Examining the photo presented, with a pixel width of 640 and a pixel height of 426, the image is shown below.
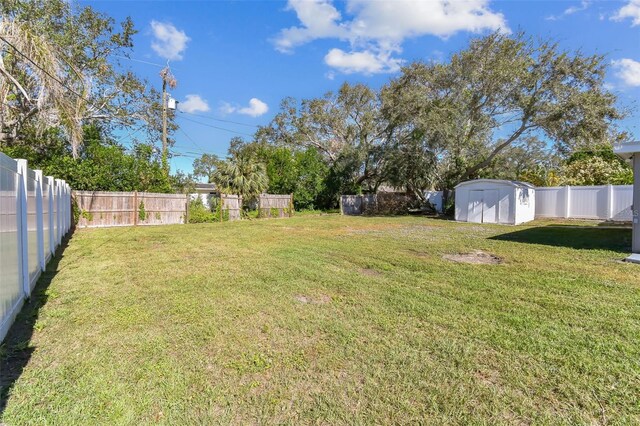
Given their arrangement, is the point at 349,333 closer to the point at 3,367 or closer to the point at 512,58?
the point at 3,367

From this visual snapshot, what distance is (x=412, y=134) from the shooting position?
20.9 m

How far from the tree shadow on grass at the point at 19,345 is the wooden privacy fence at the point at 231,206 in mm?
13493

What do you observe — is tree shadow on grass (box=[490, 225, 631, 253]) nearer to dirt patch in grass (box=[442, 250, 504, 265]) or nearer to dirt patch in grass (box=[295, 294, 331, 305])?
dirt patch in grass (box=[442, 250, 504, 265])

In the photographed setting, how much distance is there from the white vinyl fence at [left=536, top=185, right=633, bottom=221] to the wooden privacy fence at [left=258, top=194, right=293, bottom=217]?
14.5m

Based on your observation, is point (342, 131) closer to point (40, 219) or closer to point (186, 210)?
point (186, 210)

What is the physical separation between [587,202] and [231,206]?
1834 centimetres

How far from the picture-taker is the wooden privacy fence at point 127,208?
44.2ft

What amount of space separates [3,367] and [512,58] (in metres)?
21.7

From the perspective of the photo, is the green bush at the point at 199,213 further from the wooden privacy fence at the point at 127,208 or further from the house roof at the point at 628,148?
the house roof at the point at 628,148

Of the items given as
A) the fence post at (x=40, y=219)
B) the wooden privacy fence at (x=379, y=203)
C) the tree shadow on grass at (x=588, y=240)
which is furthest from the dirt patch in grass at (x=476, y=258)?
the wooden privacy fence at (x=379, y=203)

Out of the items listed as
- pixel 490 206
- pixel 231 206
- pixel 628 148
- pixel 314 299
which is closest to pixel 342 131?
pixel 231 206

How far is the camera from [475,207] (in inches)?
698

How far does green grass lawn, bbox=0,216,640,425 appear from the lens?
2.13 m

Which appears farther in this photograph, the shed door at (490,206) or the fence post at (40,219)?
the shed door at (490,206)
